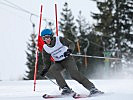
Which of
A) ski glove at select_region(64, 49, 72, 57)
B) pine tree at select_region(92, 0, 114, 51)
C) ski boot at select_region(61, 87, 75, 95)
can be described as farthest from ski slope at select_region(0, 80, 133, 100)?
pine tree at select_region(92, 0, 114, 51)

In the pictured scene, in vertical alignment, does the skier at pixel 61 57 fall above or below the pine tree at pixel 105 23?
below

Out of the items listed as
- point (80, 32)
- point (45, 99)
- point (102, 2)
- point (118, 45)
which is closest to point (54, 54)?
point (45, 99)

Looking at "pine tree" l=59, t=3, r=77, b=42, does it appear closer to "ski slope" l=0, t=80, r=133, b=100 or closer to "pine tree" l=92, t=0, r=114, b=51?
"pine tree" l=92, t=0, r=114, b=51

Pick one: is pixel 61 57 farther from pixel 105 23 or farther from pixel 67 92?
pixel 105 23

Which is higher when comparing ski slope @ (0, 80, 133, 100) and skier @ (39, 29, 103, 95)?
skier @ (39, 29, 103, 95)

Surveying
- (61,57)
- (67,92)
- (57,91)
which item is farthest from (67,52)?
(57,91)

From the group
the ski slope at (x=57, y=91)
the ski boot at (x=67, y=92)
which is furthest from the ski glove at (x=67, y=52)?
the ski slope at (x=57, y=91)

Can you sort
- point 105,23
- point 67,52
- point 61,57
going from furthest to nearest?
point 105,23 → point 61,57 → point 67,52

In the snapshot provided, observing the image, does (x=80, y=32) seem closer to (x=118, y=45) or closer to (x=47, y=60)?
(x=118, y=45)

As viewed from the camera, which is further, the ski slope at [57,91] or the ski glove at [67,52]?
the ski glove at [67,52]

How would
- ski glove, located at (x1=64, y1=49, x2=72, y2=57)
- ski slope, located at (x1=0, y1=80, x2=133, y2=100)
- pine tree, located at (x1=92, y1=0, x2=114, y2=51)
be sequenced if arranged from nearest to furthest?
ski slope, located at (x1=0, y1=80, x2=133, y2=100)
ski glove, located at (x1=64, y1=49, x2=72, y2=57)
pine tree, located at (x1=92, y1=0, x2=114, y2=51)

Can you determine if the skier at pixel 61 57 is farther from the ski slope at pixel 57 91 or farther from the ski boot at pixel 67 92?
the ski slope at pixel 57 91

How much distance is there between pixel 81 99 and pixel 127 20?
32.2 meters

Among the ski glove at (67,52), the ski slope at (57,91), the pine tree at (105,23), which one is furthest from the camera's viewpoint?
the pine tree at (105,23)
